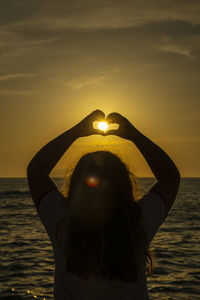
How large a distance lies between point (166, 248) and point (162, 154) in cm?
1300

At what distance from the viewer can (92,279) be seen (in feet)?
7.00

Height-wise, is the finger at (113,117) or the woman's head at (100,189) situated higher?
the finger at (113,117)

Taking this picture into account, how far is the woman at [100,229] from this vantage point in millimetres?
2084

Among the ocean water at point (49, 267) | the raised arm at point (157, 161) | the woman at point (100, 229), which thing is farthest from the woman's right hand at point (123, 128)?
the ocean water at point (49, 267)

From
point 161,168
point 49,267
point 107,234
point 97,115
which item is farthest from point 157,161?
point 49,267

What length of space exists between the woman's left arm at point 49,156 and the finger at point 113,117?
4 centimetres

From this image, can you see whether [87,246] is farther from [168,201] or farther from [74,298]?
[168,201]

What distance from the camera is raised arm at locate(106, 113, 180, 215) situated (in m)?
2.40

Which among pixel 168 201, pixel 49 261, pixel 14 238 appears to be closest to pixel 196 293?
pixel 49 261

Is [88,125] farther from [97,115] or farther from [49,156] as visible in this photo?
[49,156]

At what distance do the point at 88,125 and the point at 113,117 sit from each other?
0.16 metres

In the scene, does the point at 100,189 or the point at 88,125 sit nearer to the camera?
the point at 100,189

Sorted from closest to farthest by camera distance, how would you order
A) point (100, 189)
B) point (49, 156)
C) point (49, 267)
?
point (100, 189) → point (49, 156) → point (49, 267)

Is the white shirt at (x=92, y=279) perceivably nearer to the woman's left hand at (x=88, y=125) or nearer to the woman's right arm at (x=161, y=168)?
the woman's right arm at (x=161, y=168)
